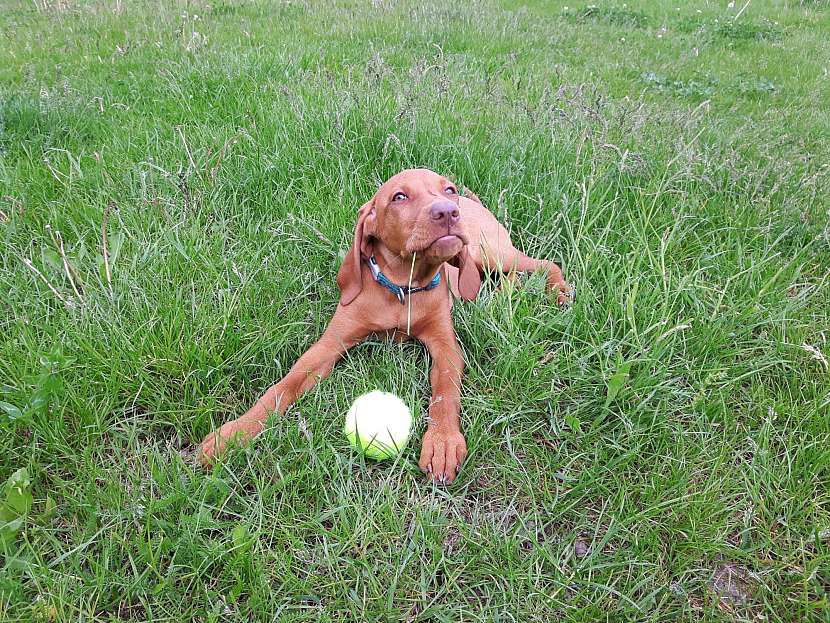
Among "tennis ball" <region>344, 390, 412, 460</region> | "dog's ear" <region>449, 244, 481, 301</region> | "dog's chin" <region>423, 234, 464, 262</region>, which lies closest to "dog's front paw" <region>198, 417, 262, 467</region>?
"tennis ball" <region>344, 390, 412, 460</region>

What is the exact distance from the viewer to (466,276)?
2.64 meters

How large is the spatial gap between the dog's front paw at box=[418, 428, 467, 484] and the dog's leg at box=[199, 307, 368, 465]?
566 millimetres

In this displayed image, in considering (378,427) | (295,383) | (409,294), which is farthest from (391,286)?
(378,427)

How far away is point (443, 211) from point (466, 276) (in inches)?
20.1

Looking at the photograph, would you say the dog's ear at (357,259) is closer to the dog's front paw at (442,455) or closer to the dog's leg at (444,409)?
the dog's leg at (444,409)

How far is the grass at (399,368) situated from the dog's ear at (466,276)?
100mm

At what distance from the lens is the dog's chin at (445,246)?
87.8 inches

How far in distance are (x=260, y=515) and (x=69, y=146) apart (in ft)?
10.5

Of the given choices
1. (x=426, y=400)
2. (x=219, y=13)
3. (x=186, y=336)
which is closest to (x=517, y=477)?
(x=426, y=400)

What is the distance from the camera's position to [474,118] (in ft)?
13.3

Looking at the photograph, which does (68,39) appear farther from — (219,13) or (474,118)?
(474,118)

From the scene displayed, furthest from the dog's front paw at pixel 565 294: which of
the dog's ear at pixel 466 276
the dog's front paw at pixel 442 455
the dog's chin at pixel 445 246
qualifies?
the dog's front paw at pixel 442 455

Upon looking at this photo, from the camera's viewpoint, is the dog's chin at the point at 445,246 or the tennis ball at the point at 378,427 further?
the dog's chin at the point at 445,246

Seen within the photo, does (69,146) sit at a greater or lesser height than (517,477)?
greater
